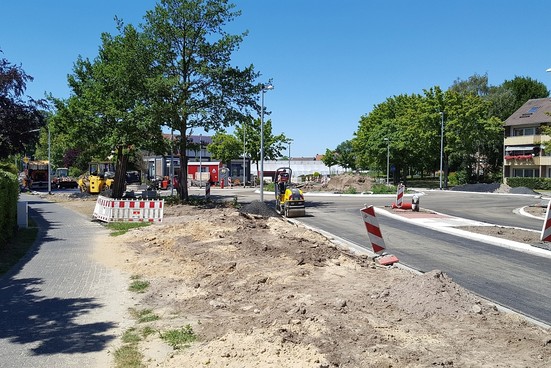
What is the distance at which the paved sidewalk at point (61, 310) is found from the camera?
216 inches

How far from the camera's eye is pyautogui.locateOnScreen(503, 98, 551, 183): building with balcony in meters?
58.4

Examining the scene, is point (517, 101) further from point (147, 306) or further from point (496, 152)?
point (147, 306)

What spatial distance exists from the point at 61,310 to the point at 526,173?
211ft

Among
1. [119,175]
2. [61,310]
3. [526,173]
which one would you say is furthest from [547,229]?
[526,173]

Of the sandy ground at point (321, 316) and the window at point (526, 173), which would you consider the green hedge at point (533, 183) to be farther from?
the sandy ground at point (321, 316)

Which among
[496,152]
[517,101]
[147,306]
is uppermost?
[517,101]

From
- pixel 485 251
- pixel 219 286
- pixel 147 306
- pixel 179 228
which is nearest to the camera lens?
pixel 147 306

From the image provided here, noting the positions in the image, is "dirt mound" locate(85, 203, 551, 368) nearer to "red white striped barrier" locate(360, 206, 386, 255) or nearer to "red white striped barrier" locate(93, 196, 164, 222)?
"red white striped barrier" locate(360, 206, 386, 255)

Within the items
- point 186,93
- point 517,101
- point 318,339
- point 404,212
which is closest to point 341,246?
point 318,339

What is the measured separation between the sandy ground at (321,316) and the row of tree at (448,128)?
47064 millimetres

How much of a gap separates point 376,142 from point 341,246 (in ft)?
167

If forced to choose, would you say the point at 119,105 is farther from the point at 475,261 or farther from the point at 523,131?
the point at 523,131

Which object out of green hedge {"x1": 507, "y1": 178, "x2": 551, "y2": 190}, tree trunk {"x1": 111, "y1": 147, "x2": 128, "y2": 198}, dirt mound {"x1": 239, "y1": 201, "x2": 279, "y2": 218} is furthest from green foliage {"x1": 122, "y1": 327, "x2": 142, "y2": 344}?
green hedge {"x1": 507, "y1": 178, "x2": 551, "y2": 190}

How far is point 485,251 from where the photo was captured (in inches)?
496
